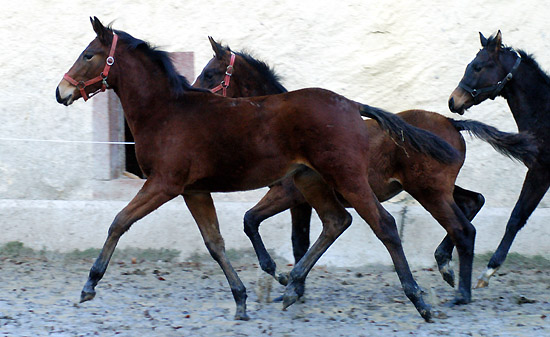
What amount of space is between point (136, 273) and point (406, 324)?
2.64 metres

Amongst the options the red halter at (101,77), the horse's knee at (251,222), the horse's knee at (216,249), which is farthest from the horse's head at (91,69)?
the horse's knee at (251,222)

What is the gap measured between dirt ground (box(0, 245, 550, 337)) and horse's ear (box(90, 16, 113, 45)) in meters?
1.83

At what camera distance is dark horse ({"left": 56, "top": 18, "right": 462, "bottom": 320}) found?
4504mm

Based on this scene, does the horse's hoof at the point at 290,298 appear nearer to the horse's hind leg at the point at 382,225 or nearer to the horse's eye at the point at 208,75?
the horse's hind leg at the point at 382,225

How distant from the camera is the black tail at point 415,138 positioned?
469cm

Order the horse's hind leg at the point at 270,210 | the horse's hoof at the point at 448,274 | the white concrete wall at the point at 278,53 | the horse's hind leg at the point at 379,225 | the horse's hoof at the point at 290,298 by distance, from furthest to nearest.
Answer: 1. the white concrete wall at the point at 278,53
2. the horse's hoof at the point at 448,274
3. the horse's hind leg at the point at 270,210
4. the horse's hoof at the point at 290,298
5. the horse's hind leg at the point at 379,225

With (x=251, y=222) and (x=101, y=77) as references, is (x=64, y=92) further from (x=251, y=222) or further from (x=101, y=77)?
(x=251, y=222)

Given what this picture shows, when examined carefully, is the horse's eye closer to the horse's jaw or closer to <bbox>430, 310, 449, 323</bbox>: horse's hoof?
the horse's jaw

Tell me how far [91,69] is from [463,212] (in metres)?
3.07

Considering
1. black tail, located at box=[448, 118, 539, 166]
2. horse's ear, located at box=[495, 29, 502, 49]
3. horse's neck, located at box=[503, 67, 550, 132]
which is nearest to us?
black tail, located at box=[448, 118, 539, 166]

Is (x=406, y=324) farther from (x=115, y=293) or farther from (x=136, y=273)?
(x=136, y=273)

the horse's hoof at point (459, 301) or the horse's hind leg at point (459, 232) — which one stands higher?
the horse's hind leg at point (459, 232)

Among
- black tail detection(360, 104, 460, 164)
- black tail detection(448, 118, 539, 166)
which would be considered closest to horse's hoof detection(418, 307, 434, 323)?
black tail detection(360, 104, 460, 164)

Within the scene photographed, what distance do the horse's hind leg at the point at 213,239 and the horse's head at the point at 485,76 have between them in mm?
2253
